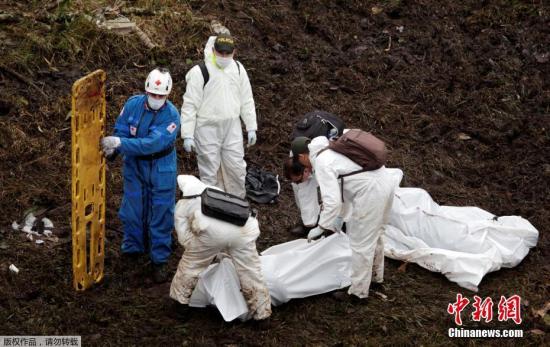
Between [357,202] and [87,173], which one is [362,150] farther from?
[87,173]

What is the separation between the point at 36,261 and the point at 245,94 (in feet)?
7.41

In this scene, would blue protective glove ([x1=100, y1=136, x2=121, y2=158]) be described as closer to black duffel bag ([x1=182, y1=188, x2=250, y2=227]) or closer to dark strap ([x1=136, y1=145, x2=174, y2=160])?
dark strap ([x1=136, y1=145, x2=174, y2=160])

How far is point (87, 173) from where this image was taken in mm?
5215

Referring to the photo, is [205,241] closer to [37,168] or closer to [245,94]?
[245,94]

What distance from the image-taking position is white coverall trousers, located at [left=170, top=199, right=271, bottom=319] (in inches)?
192

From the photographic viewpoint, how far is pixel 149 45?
8703 millimetres

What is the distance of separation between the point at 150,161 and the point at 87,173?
1.61ft

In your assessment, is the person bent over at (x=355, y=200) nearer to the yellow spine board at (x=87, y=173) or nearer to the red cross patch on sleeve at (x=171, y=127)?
the red cross patch on sleeve at (x=171, y=127)

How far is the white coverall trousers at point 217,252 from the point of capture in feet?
16.0

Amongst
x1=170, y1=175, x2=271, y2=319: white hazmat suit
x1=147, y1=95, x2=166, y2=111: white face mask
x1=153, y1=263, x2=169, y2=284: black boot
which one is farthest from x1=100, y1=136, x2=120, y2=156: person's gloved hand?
x1=153, y1=263, x2=169, y2=284: black boot

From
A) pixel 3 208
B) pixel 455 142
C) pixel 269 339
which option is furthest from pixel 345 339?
pixel 455 142

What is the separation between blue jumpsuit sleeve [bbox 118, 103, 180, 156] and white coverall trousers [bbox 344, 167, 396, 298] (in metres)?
1.35

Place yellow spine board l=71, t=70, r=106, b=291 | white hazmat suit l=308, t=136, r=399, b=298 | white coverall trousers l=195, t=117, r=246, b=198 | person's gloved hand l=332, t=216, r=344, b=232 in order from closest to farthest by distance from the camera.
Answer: yellow spine board l=71, t=70, r=106, b=291, white hazmat suit l=308, t=136, r=399, b=298, person's gloved hand l=332, t=216, r=344, b=232, white coverall trousers l=195, t=117, r=246, b=198

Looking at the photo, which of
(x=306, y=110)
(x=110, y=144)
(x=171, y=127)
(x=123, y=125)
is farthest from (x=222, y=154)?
(x=306, y=110)
